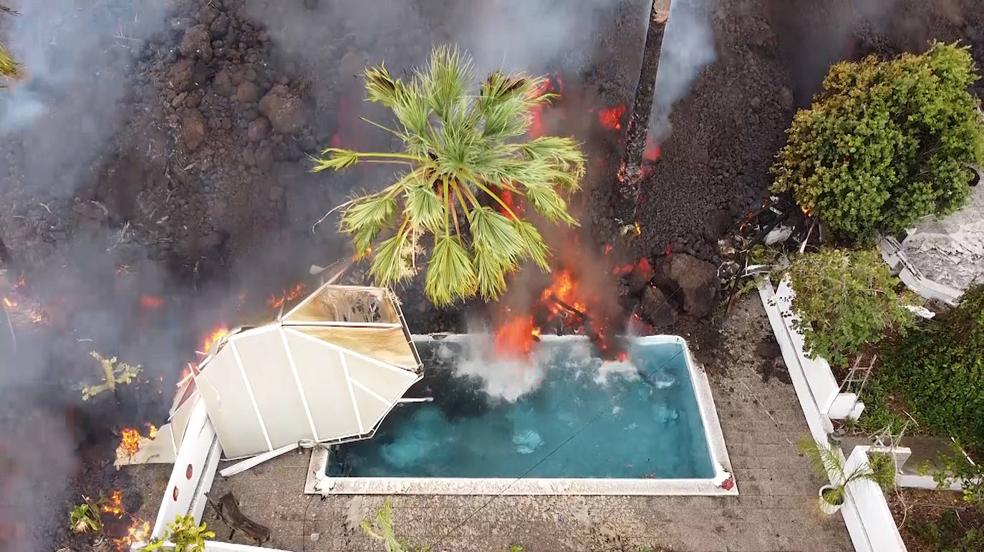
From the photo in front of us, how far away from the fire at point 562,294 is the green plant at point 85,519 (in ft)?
28.0

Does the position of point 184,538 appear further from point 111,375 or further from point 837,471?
point 837,471

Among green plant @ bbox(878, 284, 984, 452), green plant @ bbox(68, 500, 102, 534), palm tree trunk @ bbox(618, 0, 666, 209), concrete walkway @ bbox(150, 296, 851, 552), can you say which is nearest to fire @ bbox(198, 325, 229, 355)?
concrete walkway @ bbox(150, 296, 851, 552)

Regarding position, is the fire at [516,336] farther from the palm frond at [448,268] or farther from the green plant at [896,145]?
the green plant at [896,145]

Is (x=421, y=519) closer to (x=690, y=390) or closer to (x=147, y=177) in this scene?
Answer: (x=690, y=390)

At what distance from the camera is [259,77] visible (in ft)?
51.9

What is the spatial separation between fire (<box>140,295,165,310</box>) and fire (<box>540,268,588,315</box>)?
8062 millimetres

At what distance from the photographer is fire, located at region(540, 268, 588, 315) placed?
1324cm

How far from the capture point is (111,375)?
1215 centimetres

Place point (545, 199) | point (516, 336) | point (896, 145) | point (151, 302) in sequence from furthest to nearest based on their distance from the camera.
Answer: point (151, 302)
point (516, 336)
point (896, 145)
point (545, 199)

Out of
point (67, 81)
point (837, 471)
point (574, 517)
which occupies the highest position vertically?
point (67, 81)

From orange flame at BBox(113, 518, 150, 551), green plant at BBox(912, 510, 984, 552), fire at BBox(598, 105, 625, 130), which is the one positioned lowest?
orange flame at BBox(113, 518, 150, 551)

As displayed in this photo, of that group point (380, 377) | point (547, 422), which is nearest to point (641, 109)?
point (547, 422)

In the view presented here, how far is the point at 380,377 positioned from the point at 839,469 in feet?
23.6

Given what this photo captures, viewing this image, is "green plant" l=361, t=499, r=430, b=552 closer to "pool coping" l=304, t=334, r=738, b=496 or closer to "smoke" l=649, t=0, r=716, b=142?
"pool coping" l=304, t=334, r=738, b=496
